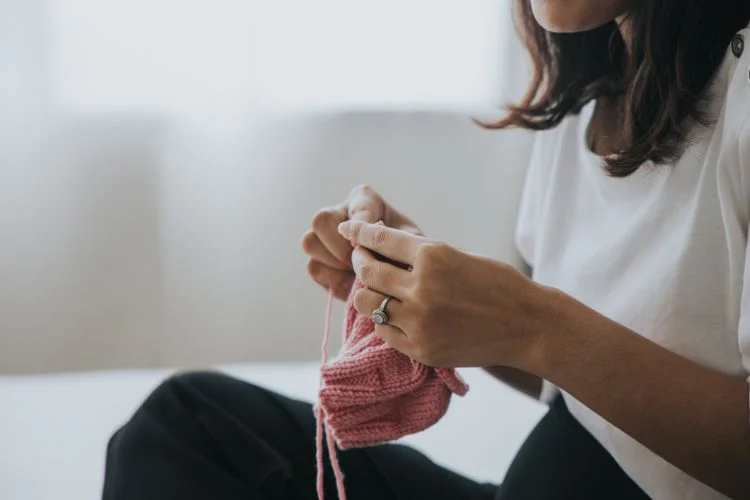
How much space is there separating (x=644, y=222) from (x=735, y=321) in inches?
5.3

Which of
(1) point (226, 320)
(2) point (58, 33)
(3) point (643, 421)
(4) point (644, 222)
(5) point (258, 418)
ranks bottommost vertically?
(1) point (226, 320)

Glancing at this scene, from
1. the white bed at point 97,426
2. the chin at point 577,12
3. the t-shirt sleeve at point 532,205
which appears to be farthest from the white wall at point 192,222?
the chin at point 577,12

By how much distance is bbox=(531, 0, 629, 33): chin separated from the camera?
0.78 meters

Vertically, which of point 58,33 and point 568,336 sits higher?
point 58,33

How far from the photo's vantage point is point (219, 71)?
195 cm

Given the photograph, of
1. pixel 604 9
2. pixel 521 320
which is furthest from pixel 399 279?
pixel 604 9

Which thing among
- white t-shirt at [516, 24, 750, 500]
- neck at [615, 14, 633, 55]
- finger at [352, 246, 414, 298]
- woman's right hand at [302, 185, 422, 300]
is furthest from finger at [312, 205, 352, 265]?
neck at [615, 14, 633, 55]

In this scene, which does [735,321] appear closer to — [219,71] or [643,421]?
[643,421]

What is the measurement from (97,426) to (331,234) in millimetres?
557

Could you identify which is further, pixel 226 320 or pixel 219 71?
pixel 226 320

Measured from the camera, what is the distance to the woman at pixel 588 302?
0.66 meters

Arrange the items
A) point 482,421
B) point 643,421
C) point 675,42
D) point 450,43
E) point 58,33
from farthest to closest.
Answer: point 450,43 → point 58,33 → point 482,421 → point 675,42 → point 643,421

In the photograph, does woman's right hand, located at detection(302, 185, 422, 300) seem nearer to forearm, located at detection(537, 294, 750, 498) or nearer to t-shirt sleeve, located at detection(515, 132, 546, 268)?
t-shirt sleeve, located at detection(515, 132, 546, 268)

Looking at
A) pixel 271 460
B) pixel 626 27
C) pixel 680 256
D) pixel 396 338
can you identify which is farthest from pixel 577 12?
pixel 271 460
